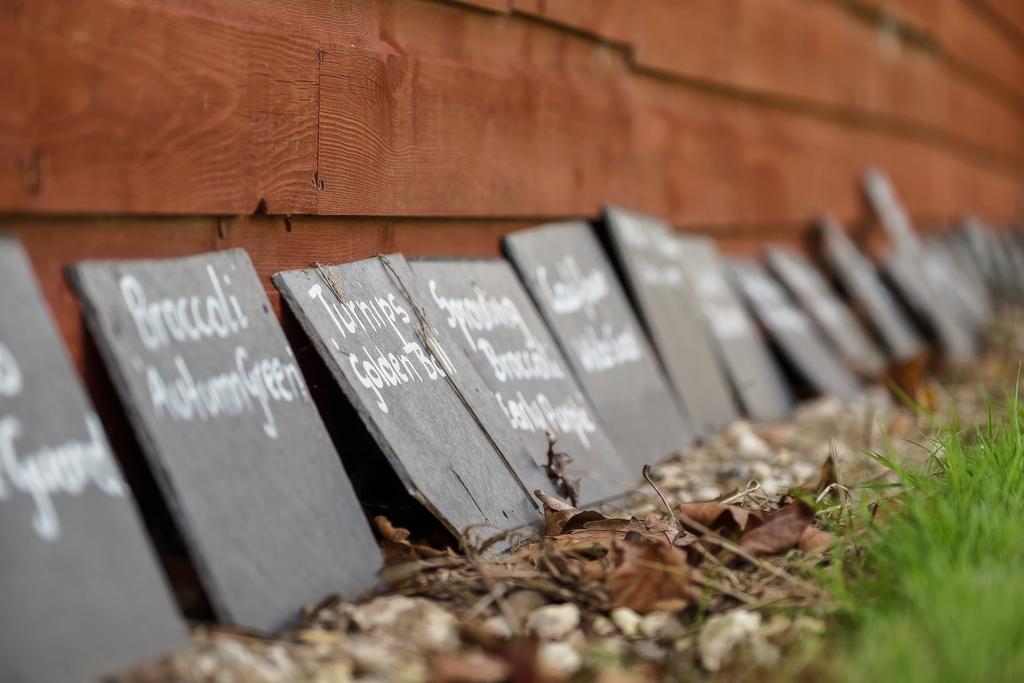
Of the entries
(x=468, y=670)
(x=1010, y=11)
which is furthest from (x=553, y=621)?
(x=1010, y=11)

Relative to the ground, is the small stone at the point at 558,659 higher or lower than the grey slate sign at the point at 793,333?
higher

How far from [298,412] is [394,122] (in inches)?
30.2

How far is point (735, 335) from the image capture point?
13.6 feet

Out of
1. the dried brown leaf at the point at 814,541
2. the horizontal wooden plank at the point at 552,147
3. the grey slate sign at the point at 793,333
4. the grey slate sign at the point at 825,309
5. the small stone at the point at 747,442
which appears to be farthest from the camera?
the grey slate sign at the point at 825,309

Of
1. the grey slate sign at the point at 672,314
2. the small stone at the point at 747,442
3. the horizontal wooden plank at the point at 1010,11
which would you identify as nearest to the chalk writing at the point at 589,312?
the grey slate sign at the point at 672,314

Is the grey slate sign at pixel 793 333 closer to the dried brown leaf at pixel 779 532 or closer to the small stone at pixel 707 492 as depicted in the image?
the small stone at pixel 707 492

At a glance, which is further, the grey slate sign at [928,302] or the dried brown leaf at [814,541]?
the grey slate sign at [928,302]

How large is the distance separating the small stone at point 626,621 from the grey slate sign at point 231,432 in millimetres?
392

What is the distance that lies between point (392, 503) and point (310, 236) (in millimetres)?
520

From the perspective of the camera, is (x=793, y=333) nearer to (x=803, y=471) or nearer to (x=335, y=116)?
(x=803, y=471)

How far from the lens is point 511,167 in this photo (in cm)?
302

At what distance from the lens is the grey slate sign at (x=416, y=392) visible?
84.0 inches

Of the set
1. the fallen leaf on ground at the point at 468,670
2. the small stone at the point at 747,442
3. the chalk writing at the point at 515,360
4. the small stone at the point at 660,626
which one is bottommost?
the small stone at the point at 747,442

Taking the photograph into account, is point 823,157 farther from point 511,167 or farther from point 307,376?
point 307,376
